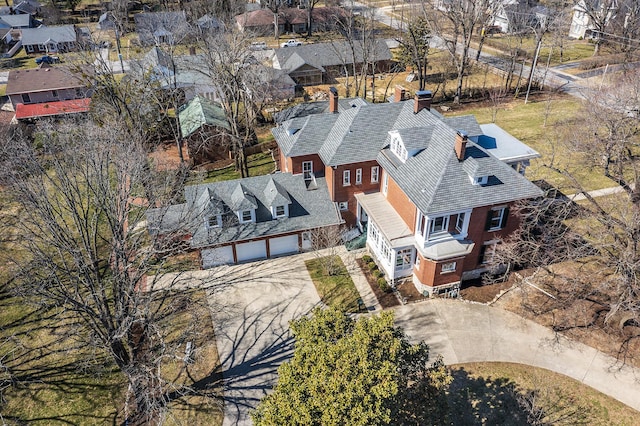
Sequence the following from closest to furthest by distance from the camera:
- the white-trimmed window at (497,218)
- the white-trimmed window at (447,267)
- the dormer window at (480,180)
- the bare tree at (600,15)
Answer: the dormer window at (480,180) → the white-trimmed window at (497,218) → the white-trimmed window at (447,267) → the bare tree at (600,15)

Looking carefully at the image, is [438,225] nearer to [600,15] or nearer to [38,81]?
[38,81]

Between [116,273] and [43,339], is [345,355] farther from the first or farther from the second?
[43,339]

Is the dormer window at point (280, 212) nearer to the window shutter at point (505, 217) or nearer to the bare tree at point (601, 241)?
the window shutter at point (505, 217)

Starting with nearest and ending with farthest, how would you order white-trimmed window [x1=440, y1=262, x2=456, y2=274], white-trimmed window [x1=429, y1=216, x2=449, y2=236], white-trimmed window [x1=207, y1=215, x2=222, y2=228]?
white-trimmed window [x1=429, y1=216, x2=449, y2=236]
white-trimmed window [x1=440, y1=262, x2=456, y2=274]
white-trimmed window [x1=207, y1=215, x2=222, y2=228]

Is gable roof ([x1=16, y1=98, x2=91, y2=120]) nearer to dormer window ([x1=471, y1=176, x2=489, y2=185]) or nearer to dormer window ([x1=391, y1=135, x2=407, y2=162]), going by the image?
dormer window ([x1=391, y1=135, x2=407, y2=162])

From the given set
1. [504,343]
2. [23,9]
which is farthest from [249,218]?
[23,9]

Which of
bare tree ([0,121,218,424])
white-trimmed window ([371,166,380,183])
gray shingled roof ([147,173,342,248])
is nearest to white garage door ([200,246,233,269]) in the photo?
gray shingled roof ([147,173,342,248])

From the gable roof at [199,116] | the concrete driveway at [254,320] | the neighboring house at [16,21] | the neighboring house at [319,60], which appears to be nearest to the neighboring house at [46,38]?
the neighboring house at [16,21]
